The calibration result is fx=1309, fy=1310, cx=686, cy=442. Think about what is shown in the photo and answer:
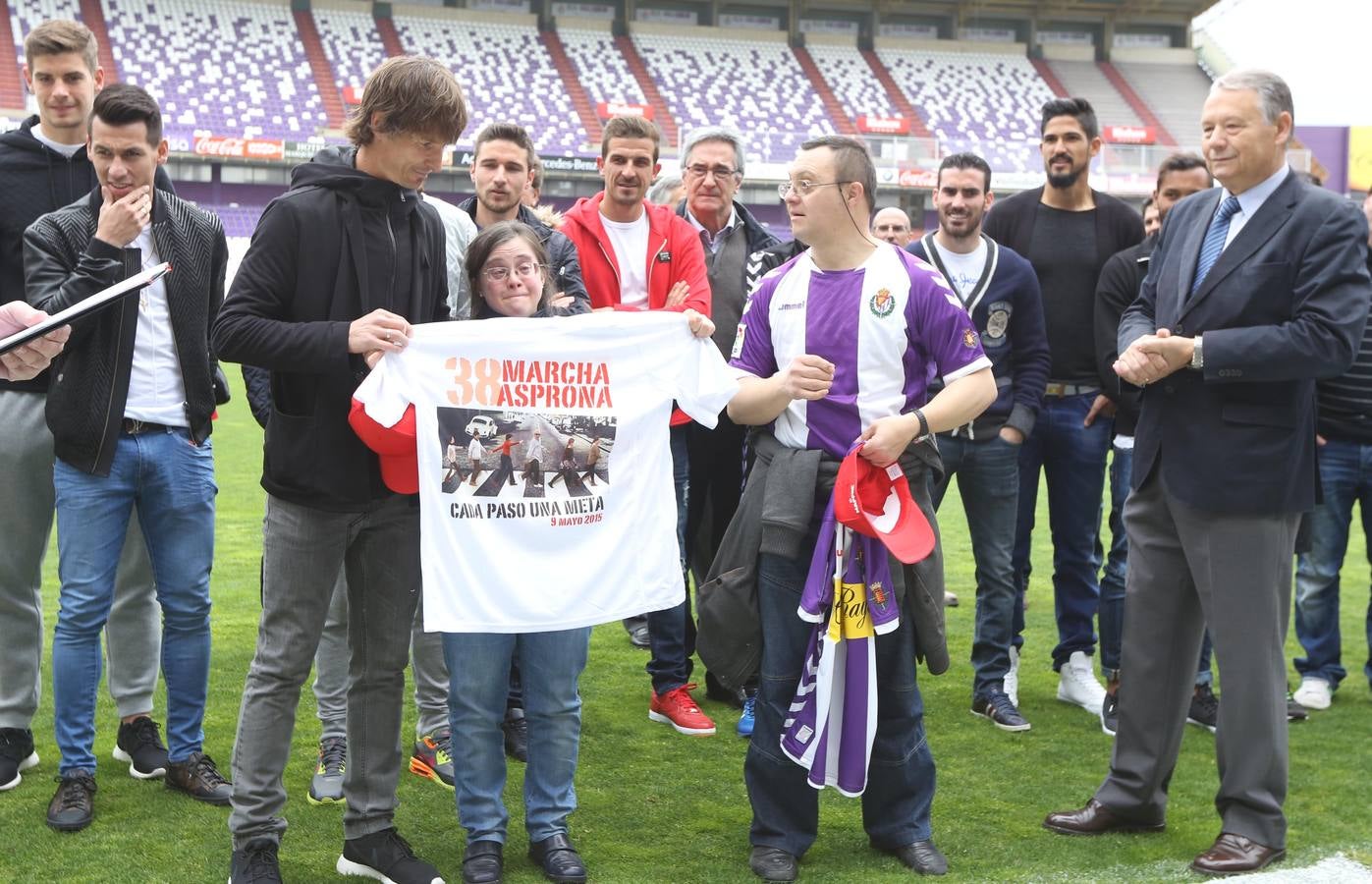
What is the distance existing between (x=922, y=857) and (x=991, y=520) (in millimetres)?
1735

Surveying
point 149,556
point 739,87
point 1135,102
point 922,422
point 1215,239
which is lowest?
point 149,556

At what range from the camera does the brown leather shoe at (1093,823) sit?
12.9 feet

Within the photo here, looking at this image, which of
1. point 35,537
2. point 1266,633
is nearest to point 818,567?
point 1266,633

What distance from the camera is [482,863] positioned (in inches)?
135

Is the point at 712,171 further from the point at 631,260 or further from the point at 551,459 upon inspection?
the point at 551,459

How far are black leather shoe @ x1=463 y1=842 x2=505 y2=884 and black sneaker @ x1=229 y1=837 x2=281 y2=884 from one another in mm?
477

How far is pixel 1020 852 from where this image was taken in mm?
3758

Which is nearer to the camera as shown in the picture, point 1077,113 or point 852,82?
point 1077,113

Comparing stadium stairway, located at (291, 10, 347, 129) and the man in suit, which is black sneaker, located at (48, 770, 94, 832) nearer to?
the man in suit

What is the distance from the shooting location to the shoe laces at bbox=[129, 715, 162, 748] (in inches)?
170

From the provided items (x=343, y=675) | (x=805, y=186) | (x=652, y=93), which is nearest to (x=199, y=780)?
(x=343, y=675)

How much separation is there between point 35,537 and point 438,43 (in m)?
35.5

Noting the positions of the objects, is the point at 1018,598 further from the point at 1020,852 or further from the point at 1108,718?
the point at 1020,852

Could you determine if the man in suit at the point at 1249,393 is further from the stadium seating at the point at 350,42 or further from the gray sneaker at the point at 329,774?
the stadium seating at the point at 350,42
